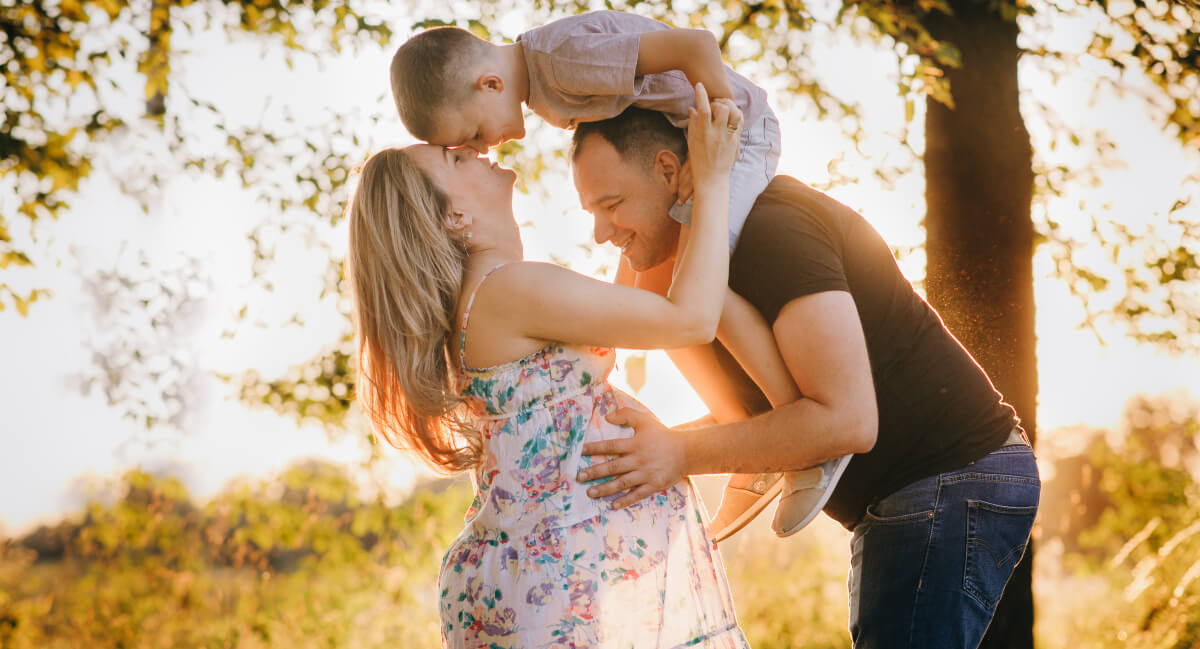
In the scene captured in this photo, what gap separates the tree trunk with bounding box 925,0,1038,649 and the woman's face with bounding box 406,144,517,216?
2110 millimetres

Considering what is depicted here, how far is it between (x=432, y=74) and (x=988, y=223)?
2330 millimetres

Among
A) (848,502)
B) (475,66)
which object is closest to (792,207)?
(848,502)

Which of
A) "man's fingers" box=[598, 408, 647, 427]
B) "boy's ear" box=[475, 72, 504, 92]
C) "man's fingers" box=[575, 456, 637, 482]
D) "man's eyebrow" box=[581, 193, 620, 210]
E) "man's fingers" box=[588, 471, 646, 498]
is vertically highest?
"boy's ear" box=[475, 72, 504, 92]

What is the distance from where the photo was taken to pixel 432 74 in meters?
2.46

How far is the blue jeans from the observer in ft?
6.77

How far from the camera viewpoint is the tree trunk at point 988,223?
11.7 feet

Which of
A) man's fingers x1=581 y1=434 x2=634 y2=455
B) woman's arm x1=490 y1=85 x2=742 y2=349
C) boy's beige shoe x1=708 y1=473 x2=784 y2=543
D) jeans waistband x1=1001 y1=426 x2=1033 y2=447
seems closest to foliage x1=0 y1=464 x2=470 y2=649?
boy's beige shoe x1=708 y1=473 x2=784 y2=543

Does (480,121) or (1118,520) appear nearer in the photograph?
(480,121)

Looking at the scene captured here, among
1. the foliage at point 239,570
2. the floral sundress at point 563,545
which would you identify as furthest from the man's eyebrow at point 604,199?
the foliage at point 239,570

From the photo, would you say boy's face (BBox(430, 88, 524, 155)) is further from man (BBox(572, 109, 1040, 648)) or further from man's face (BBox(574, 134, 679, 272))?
man (BBox(572, 109, 1040, 648))

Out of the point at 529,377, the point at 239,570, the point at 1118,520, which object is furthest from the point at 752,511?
the point at 1118,520

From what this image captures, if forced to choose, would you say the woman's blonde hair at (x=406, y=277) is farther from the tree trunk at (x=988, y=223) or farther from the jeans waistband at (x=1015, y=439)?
the tree trunk at (x=988, y=223)

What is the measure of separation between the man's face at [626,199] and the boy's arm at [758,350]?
0.38m

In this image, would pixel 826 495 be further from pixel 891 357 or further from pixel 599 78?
pixel 599 78
